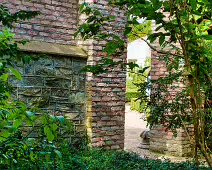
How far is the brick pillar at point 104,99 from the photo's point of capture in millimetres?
5285

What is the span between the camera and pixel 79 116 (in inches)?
209

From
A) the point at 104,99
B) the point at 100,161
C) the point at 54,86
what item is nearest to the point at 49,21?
Result: the point at 54,86

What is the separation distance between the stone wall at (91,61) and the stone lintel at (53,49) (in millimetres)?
67

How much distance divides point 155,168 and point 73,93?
1.82m

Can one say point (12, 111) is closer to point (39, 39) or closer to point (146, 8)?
point (146, 8)

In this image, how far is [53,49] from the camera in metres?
4.96

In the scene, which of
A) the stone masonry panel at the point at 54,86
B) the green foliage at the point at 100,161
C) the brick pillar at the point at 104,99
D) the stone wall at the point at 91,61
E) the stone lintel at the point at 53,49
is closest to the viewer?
the green foliage at the point at 100,161

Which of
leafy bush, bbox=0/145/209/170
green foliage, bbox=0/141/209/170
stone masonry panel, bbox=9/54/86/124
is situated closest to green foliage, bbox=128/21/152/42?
stone masonry panel, bbox=9/54/86/124

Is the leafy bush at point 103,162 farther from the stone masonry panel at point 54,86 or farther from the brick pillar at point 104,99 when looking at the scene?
the stone masonry panel at point 54,86

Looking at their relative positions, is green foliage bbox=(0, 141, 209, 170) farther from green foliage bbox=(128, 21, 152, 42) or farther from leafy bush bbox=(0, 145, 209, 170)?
green foliage bbox=(128, 21, 152, 42)

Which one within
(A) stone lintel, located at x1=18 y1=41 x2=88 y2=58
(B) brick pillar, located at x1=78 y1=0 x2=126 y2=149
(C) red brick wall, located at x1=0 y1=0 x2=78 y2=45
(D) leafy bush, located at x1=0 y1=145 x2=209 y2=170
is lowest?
(D) leafy bush, located at x1=0 y1=145 x2=209 y2=170

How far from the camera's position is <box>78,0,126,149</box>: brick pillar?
5285mm

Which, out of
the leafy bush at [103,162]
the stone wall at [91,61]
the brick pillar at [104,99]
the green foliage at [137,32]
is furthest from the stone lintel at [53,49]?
the green foliage at [137,32]

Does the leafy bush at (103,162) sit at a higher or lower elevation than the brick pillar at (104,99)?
lower
